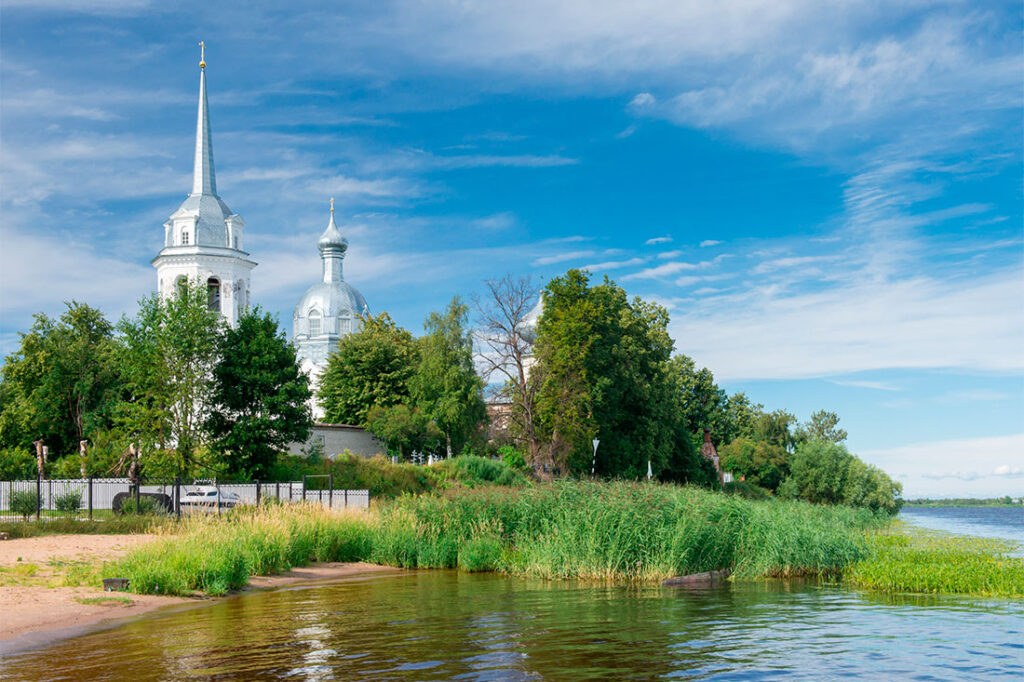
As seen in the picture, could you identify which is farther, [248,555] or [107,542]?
[107,542]

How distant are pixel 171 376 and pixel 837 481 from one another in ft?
166

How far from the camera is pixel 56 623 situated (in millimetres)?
15484

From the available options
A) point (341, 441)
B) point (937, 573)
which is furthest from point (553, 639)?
point (341, 441)

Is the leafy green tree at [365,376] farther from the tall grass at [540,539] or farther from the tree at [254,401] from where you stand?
the tall grass at [540,539]

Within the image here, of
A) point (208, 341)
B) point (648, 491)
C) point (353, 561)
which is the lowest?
point (353, 561)

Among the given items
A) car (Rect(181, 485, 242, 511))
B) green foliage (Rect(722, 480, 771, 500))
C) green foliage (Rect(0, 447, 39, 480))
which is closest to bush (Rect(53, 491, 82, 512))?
car (Rect(181, 485, 242, 511))

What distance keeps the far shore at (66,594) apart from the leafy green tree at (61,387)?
29.5 m

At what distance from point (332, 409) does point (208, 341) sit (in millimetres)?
28302

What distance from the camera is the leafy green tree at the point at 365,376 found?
6938 cm

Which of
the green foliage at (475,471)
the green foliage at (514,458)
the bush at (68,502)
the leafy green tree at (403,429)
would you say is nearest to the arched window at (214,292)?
the leafy green tree at (403,429)

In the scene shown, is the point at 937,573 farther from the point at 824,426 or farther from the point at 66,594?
the point at 824,426

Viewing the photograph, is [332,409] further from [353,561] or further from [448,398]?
[353,561]

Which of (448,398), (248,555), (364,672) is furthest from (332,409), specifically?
(364,672)

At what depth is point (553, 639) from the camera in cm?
1426
